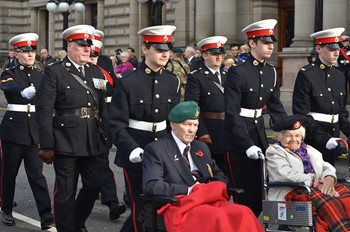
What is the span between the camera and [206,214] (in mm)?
5328

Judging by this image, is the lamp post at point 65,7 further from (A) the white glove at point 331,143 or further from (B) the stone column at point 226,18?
(A) the white glove at point 331,143

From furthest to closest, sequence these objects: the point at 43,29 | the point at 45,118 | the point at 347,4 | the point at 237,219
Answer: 1. the point at 43,29
2. the point at 347,4
3. the point at 45,118
4. the point at 237,219

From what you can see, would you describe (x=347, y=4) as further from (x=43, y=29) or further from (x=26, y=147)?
(x=43, y=29)

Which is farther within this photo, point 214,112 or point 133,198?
point 214,112

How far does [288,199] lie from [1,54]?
3485 centimetres

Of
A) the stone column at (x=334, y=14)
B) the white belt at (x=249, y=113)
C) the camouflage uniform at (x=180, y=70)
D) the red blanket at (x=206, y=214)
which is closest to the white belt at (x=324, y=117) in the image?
the white belt at (x=249, y=113)

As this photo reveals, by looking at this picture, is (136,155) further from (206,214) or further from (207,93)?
(207,93)

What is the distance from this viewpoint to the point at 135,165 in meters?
6.42

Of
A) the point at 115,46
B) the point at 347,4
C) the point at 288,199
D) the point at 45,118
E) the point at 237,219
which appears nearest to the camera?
the point at 237,219

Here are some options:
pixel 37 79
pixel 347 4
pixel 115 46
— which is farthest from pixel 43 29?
pixel 37 79

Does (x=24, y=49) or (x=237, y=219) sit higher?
(x=24, y=49)

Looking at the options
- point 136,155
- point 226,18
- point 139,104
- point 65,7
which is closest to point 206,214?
point 136,155

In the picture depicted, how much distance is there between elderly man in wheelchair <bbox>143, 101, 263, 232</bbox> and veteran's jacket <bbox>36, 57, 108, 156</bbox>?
1.37 meters

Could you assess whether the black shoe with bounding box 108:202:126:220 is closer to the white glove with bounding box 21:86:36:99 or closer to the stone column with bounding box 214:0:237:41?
the white glove with bounding box 21:86:36:99
